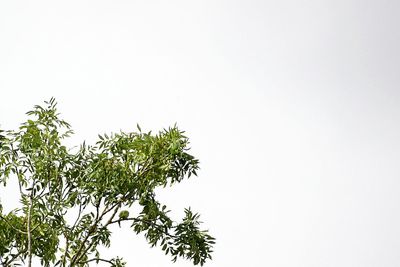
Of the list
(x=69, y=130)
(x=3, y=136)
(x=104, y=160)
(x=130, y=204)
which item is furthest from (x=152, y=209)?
(x=3, y=136)

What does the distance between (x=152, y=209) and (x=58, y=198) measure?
1.01m

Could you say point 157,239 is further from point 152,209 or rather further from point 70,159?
point 70,159

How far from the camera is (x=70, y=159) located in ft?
26.2

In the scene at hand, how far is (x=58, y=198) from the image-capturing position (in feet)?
26.2

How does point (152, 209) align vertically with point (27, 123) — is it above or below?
below

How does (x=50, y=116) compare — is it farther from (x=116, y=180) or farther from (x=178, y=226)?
(x=178, y=226)

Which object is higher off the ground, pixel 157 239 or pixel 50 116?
pixel 50 116

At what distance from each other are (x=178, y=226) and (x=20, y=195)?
5.73 feet

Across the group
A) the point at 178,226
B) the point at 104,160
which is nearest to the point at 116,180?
the point at 104,160

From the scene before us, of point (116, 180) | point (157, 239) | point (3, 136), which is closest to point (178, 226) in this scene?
point (157, 239)

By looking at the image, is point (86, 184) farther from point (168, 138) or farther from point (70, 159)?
point (168, 138)

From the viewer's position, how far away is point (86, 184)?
7848 millimetres

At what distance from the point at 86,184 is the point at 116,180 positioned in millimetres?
353

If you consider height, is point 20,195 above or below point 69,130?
below
